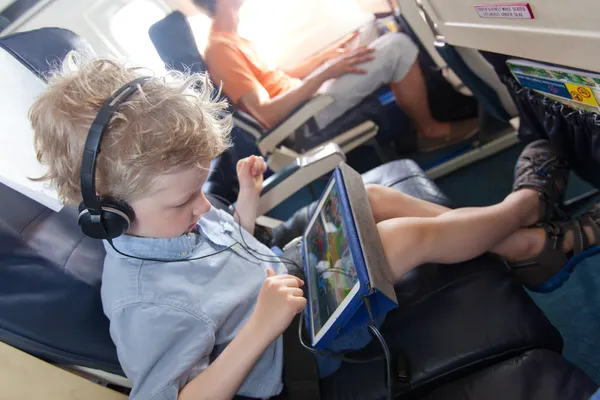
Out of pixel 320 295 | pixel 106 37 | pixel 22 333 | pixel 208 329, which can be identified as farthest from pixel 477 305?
pixel 106 37

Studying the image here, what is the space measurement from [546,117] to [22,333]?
49.7 inches

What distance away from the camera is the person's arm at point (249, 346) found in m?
0.74

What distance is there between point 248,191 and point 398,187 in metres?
0.46

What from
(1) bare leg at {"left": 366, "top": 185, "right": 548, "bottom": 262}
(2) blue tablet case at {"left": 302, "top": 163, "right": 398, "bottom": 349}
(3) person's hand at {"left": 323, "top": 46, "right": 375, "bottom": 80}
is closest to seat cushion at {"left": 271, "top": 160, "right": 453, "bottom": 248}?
(1) bare leg at {"left": 366, "top": 185, "right": 548, "bottom": 262}

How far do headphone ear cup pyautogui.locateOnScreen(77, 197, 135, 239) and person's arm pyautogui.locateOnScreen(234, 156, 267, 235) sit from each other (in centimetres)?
49

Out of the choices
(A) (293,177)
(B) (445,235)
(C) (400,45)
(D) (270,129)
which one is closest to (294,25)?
(C) (400,45)

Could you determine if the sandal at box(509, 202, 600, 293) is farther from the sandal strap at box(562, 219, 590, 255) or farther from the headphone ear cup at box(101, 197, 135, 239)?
the headphone ear cup at box(101, 197, 135, 239)

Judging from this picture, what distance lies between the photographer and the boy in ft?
2.36

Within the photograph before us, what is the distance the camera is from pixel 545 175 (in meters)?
1.14

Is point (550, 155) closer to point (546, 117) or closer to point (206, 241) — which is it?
point (546, 117)

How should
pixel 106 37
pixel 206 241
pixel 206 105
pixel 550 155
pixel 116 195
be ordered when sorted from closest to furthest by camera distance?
pixel 116 195 → pixel 206 105 → pixel 206 241 → pixel 550 155 → pixel 106 37

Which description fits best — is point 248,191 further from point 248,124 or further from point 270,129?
point 248,124

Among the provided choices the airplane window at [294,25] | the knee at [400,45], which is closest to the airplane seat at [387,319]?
the knee at [400,45]

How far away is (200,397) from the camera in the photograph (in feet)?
2.43
